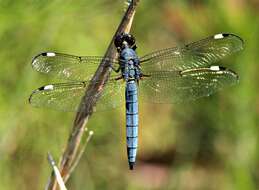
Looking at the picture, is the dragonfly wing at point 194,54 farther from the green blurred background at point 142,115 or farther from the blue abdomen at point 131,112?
the green blurred background at point 142,115

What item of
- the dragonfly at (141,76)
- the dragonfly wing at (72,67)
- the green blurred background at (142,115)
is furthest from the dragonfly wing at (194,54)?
the green blurred background at (142,115)

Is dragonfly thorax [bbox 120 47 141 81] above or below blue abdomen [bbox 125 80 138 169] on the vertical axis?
above

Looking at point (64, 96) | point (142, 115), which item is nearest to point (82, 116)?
point (64, 96)

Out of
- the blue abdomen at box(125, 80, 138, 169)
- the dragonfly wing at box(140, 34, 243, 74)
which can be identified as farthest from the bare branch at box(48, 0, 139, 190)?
the dragonfly wing at box(140, 34, 243, 74)

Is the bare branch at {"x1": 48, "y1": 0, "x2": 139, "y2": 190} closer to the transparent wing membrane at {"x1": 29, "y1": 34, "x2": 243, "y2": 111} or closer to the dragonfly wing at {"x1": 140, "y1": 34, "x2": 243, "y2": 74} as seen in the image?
the transparent wing membrane at {"x1": 29, "y1": 34, "x2": 243, "y2": 111}

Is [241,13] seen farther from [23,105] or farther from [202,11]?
[23,105]

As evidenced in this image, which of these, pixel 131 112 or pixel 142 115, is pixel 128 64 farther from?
pixel 142 115

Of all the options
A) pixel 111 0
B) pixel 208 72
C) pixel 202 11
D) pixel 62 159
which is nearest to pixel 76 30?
pixel 111 0

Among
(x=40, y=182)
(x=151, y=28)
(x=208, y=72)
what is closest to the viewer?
(x=208, y=72)
